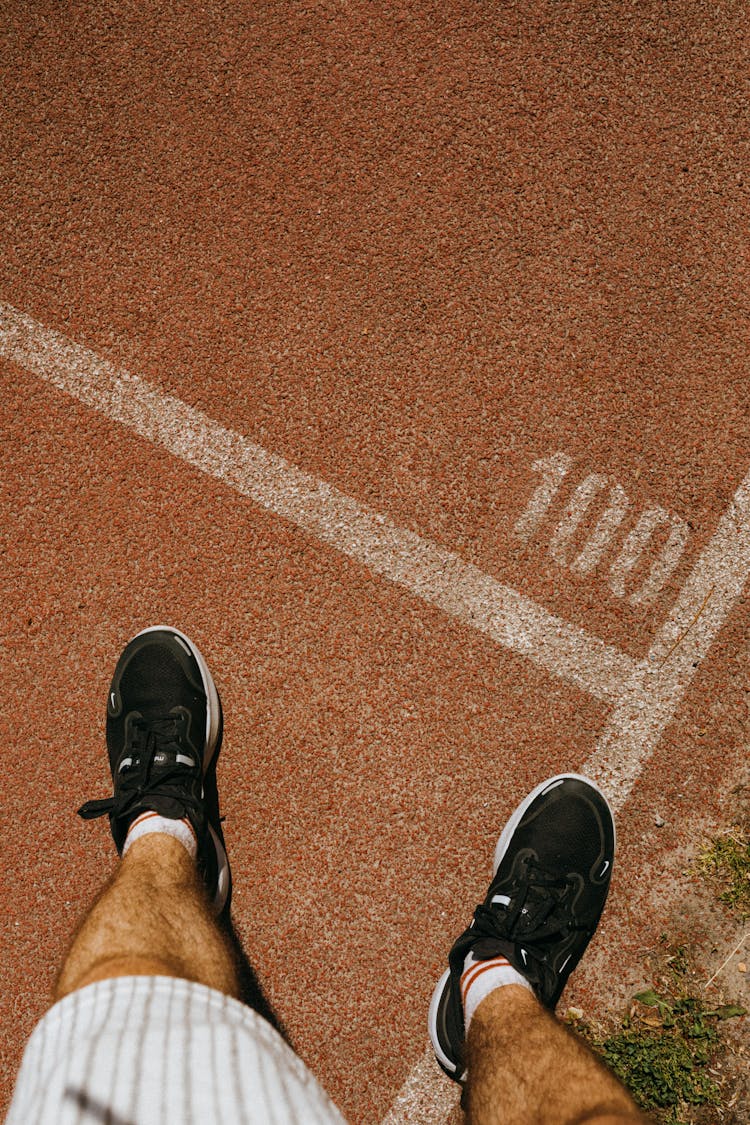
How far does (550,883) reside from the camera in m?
2.41

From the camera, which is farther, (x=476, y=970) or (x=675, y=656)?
(x=675, y=656)

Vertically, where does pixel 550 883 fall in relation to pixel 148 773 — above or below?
above

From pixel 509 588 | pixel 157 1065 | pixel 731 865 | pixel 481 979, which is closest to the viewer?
pixel 157 1065

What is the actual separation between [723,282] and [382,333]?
3.84 ft

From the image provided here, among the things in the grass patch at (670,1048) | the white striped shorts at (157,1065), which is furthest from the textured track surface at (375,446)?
the white striped shorts at (157,1065)

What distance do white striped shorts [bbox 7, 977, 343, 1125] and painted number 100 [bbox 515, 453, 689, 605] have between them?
5.30 feet

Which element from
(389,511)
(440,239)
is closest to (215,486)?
(389,511)

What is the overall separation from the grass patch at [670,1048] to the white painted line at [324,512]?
0.93 meters

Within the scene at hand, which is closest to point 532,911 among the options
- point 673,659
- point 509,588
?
point 673,659

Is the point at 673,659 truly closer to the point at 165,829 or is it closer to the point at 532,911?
the point at 532,911

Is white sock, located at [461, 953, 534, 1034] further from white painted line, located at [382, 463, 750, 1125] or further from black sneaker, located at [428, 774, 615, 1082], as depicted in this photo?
white painted line, located at [382, 463, 750, 1125]

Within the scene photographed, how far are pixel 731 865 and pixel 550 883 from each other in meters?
0.57

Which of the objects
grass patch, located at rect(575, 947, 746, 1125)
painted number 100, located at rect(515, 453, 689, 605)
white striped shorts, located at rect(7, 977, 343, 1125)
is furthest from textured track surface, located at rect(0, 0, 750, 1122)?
white striped shorts, located at rect(7, 977, 343, 1125)

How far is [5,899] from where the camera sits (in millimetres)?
2455
